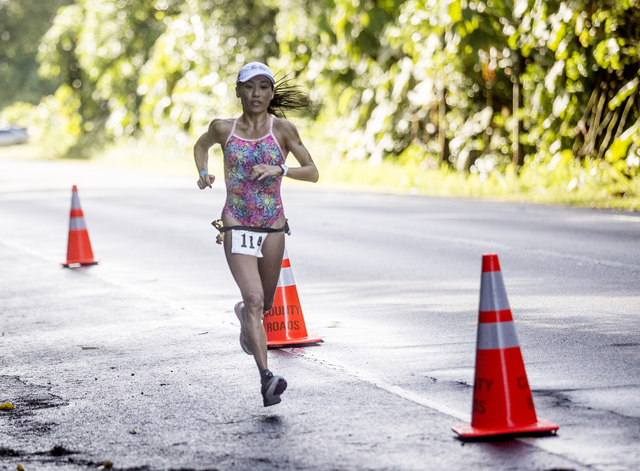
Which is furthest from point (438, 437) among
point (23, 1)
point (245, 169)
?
point (23, 1)

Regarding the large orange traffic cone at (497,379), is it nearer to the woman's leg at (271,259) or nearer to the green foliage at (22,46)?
the woman's leg at (271,259)

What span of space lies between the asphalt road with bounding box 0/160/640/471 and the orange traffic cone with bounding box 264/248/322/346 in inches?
6.0

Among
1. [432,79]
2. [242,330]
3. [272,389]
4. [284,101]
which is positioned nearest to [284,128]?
[284,101]

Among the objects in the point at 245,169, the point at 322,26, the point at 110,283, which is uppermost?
the point at 322,26

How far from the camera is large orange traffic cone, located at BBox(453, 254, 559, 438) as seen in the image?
5.12m

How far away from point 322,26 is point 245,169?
2455 centimetres

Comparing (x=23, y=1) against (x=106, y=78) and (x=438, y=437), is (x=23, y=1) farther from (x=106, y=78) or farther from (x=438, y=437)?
(x=438, y=437)

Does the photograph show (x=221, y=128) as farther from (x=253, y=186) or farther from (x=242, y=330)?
(x=242, y=330)

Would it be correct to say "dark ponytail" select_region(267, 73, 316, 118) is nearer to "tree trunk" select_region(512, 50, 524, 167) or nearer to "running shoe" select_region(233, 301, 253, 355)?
"running shoe" select_region(233, 301, 253, 355)

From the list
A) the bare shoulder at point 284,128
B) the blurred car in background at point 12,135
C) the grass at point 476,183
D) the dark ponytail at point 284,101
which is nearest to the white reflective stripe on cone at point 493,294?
the bare shoulder at point 284,128

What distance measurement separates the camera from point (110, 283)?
36.9ft

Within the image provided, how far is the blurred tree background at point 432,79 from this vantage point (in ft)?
75.6

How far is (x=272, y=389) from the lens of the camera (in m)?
5.75

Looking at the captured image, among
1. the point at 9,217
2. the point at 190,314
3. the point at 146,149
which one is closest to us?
Answer: the point at 190,314
